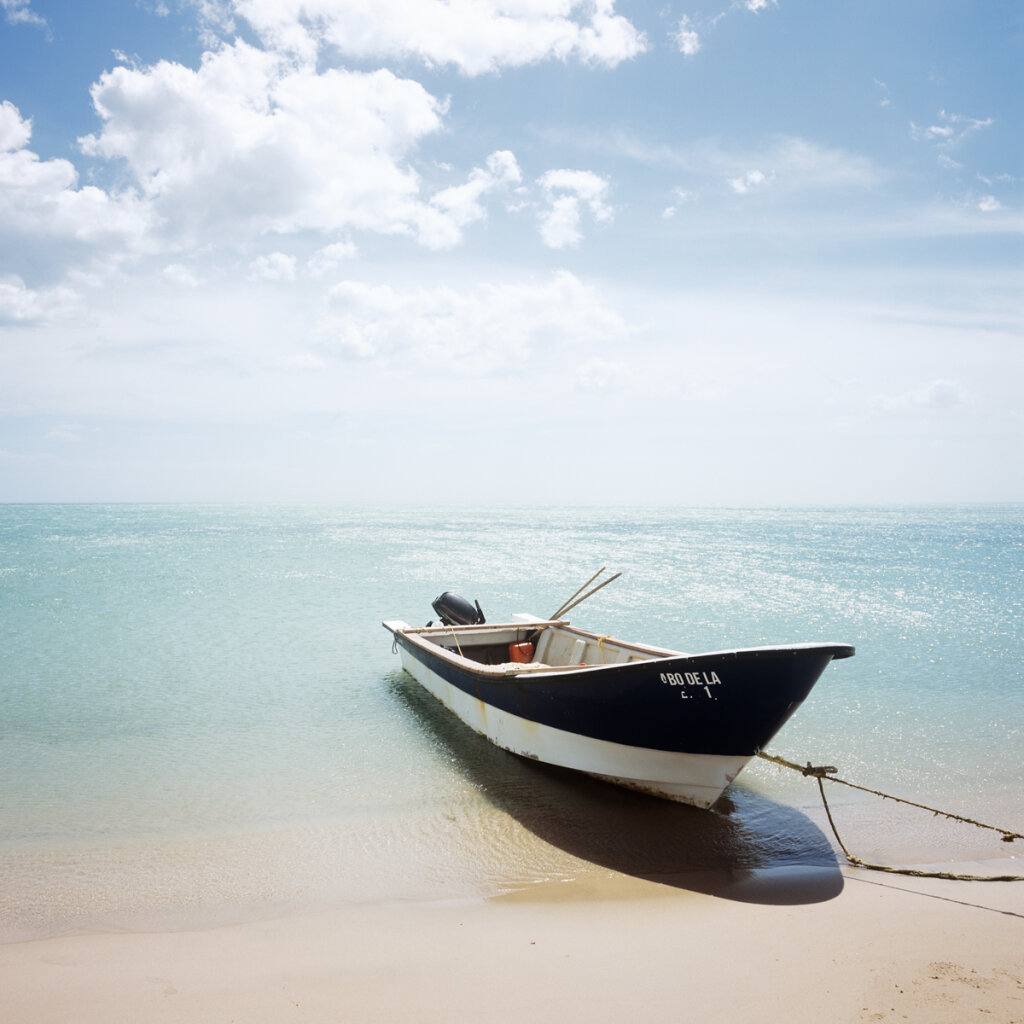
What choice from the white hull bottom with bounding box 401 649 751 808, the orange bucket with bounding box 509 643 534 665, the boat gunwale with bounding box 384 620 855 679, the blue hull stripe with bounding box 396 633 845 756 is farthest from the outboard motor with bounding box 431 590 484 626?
the blue hull stripe with bounding box 396 633 845 756

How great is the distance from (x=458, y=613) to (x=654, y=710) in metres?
7.54

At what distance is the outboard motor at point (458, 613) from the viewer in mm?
14406

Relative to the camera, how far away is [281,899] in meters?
6.29

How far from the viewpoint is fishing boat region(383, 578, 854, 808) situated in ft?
22.0

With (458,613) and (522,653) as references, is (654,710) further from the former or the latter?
(458,613)

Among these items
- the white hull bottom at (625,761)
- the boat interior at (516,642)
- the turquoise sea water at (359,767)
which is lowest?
the turquoise sea water at (359,767)

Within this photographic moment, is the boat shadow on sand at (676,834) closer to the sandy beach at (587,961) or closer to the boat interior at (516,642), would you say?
the sandy beach at (587,961)

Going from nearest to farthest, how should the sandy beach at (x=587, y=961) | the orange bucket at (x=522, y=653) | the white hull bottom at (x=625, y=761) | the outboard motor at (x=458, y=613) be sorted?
the sandy beach at (x=587, y=961), the white hull bottom at (x=625, y=761), the orange bucket at (x=522, y=653), the outboard motor at (x=458, y=613)

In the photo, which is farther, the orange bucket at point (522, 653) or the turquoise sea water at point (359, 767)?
the orange bucket at point (522, 653)

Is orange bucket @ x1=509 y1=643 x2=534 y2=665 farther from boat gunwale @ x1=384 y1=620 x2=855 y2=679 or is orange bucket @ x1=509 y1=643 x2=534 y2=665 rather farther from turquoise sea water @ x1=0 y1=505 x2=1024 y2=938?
turquoise sea water @ x1=0 y1=505 x2=1024 y2=938

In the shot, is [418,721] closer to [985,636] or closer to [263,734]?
[263,734]

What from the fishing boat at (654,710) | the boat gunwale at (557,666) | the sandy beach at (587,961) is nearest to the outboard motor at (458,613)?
the boat gunwale at (557,666)

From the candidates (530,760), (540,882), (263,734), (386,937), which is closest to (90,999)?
(386,937)

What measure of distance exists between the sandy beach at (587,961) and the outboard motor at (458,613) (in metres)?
8.27
